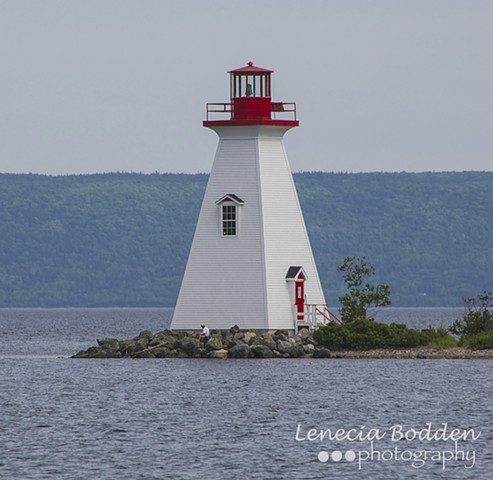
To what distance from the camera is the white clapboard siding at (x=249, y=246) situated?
4759 centimetres

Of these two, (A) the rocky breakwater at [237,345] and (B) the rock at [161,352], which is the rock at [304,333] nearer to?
(A) the rocky breakwater at [237,345]

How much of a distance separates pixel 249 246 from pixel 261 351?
11.0ft

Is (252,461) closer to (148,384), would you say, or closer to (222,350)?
(148,384)

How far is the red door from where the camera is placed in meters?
48.3

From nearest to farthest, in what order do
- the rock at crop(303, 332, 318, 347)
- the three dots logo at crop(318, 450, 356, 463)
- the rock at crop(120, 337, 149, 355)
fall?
the three dots logo at crop(318, 450, 356, 463) < the rock at crop(303, 332, 318, 347) < the rock at crop(120, 337, 149, 355)

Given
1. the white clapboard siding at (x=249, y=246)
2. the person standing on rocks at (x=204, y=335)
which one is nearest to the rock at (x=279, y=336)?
the white clapboard siding at (x=249, y=246)

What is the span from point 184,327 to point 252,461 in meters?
19.9

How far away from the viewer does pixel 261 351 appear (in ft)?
153

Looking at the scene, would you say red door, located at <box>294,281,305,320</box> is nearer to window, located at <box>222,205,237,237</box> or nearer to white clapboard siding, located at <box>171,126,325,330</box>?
white clapboard siding, located at <box>171,126,325,330</box>

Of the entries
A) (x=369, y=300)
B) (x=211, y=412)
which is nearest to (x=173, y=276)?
(x=369, y=300)

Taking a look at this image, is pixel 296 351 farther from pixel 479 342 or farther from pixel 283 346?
pixel 479 342

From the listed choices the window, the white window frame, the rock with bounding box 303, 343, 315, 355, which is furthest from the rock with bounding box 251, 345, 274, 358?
the window

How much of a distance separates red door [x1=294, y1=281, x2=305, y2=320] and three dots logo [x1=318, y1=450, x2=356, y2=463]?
716 inches

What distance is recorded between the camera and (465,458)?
2919 cm
